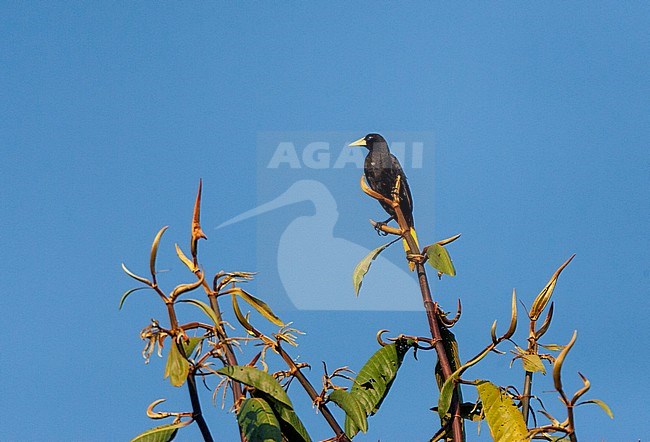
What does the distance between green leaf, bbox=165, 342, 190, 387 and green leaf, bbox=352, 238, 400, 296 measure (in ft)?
1.38

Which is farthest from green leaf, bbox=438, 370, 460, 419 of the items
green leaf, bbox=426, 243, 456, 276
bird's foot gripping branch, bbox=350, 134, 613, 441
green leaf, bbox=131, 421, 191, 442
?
green leaf, bbox=131, 421, 191, 442

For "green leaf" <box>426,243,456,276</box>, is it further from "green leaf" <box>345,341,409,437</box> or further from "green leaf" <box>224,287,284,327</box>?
"green leaf" <box>224,287,284,327</box>

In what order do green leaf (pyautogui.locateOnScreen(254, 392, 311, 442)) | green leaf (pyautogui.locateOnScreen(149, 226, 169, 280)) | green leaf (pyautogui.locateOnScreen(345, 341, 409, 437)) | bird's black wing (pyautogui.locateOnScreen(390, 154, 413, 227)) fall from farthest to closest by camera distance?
bird's black wing (pyautogui.locateOnScreen(390, 154, 413, 227))
green leaf (pyautogui.locateOnScreen(345, 341, 409, 437))
green leaf (pyautogui.locateOnScreen(254, 392, 311, 442))
green leaf (pyautogui.locateOnScreen(149, 226, 169, 280))

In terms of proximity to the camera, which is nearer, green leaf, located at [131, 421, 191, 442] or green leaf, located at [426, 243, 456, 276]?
green leaf, located at [131, 421, 191, 442]

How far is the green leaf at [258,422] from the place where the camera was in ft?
3.36

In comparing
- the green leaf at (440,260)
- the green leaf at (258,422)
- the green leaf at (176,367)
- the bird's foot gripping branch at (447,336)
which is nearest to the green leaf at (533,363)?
the bird's foot gripping branch at (447,336)

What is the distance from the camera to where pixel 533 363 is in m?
1.09

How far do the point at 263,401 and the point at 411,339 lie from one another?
25 centimetres

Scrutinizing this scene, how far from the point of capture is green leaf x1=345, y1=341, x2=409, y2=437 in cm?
120

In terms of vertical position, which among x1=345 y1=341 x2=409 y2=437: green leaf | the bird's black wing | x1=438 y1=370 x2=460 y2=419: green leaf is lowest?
x1=438 y1=370 x2=460 y2=419: green leaf

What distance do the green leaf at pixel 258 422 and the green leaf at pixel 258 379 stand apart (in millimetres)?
18

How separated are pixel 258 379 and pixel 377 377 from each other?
25 centimetres

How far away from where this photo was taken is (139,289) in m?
0.92

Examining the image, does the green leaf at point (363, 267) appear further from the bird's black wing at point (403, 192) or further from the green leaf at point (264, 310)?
the green leaf at point (264, 310)
